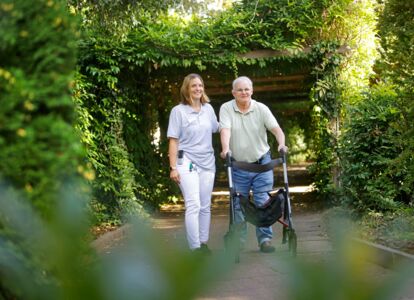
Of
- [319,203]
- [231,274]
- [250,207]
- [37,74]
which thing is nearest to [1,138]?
[37,74]

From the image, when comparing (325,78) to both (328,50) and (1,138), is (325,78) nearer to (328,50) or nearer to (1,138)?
(328,50)

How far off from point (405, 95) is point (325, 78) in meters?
4.96

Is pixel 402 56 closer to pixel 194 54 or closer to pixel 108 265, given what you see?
pixel 194 54

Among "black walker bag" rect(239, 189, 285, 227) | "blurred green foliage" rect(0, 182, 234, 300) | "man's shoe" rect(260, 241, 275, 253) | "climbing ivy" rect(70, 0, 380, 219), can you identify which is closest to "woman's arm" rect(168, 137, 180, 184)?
"black walker bag" rect(239, 189, 285, 227)

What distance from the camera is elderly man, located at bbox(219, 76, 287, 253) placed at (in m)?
6.23

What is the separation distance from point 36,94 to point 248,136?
177 inches

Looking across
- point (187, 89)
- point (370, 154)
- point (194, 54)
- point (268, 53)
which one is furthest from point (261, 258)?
point (268, 53)

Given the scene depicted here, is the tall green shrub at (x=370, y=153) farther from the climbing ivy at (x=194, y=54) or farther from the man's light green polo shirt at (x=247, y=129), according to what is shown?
the man's light green polo shirt at (x=247, y=129)

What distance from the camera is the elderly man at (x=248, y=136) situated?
623 cm

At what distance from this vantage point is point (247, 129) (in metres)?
6.29

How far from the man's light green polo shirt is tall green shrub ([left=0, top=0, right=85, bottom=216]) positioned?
4.22 metres

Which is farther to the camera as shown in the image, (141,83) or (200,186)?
(141,83)

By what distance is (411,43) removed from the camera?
218 inches

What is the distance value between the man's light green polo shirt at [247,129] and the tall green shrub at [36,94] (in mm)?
4217
